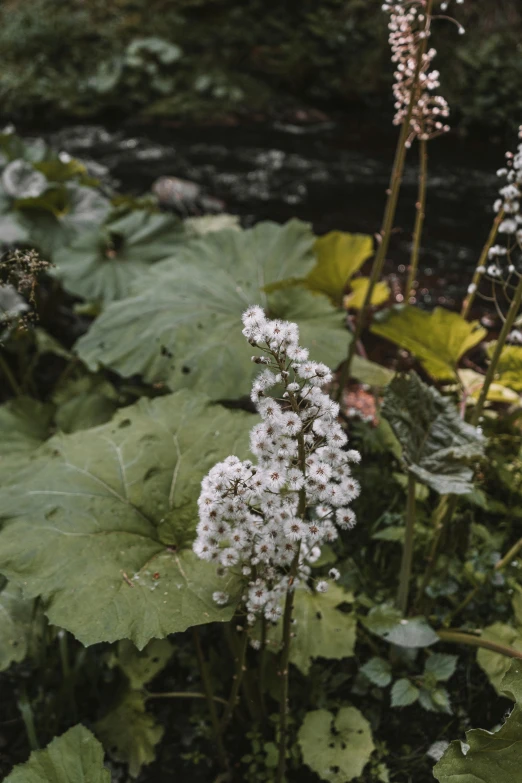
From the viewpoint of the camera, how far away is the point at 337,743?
1863mm

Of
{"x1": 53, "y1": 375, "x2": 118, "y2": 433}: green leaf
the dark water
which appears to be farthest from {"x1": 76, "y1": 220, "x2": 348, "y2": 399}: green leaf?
the dark water

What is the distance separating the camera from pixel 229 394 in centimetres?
243

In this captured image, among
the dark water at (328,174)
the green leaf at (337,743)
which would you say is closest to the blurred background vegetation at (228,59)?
the dark water at (328,174)

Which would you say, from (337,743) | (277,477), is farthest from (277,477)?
(337,743)

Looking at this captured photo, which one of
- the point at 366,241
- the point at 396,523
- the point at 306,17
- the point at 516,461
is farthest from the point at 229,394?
the point at 306,17

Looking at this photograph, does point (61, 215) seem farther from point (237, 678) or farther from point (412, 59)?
point (237, 678)

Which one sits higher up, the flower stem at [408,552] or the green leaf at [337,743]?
the flower stem at [408,552]

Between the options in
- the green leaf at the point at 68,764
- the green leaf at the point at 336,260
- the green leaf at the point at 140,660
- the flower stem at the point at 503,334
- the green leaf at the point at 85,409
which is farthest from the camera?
the green leaf at the point at 336,260

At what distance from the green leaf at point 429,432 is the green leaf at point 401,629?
17.8 inches

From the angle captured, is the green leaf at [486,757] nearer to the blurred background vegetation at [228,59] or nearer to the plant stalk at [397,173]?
the plant stalk at [397,173]

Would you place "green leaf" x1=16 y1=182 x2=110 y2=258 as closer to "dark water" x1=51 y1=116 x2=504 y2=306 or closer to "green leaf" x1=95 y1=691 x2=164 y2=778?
"dark water" x1=51 y1=116 x2=504 y2=306

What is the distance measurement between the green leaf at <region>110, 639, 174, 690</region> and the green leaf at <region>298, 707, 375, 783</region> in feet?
1.64

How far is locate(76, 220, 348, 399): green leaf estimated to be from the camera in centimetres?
250

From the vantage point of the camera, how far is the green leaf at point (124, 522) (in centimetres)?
150
